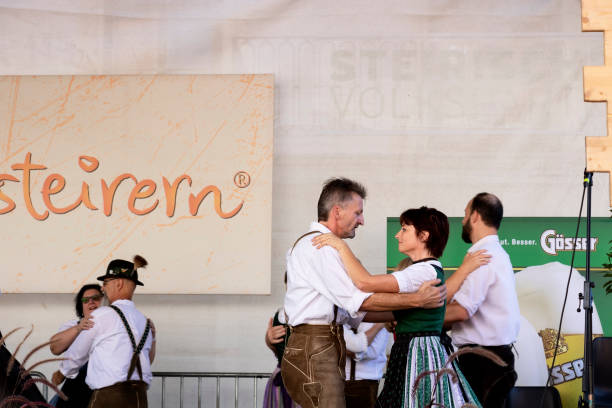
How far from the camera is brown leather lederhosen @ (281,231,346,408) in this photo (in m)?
3.21

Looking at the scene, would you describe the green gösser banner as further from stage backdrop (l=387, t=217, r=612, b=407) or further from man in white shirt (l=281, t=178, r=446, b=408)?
man in white shirt (l=281, t=178, r=446, b=408)

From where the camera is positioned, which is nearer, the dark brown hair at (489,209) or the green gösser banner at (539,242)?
the dark brown hair at (489,209)

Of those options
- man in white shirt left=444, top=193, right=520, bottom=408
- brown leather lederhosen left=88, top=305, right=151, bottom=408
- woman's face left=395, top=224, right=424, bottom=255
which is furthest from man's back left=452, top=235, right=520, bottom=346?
brown leather lederhosen left=88, top=305, right=151, bottom=408

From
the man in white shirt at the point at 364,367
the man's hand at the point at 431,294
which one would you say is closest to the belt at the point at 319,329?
the man's hand at the point at 431,294

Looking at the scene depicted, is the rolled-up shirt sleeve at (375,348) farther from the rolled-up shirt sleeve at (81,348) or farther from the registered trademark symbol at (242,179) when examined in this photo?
the registered trademark symbol at (242,179)

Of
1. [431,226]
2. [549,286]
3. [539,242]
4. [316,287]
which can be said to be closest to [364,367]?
[316,287]

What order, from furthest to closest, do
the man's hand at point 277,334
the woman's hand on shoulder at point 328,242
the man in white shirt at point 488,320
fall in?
the man in white shirt at point 488,320, the man's hand at point 277,334, the woman's hand on shoulder at point 328,242

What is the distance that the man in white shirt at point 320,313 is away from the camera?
312 centimetres

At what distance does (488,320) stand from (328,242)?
43.6 inches

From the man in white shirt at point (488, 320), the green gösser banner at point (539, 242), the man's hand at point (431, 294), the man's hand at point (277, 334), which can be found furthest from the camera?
the green gösser banner at point (539, 242)

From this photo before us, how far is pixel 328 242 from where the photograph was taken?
3.26 m

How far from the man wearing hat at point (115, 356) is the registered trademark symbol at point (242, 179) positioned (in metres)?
1.85

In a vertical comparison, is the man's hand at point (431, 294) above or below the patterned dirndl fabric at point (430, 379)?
above

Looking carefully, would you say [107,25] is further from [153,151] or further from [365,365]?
Result: [365,365]
